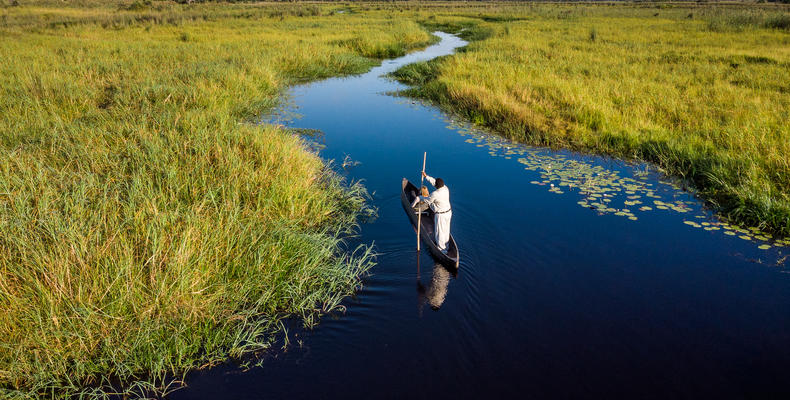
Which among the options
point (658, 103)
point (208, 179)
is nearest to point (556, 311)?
point (208, 179)

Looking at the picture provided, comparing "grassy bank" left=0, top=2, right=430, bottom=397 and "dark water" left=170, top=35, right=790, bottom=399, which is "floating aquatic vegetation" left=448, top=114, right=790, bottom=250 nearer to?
"dark water" left=170, top=35, right=790, bottom=399

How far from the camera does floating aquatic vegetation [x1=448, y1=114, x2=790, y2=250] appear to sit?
6.82 m

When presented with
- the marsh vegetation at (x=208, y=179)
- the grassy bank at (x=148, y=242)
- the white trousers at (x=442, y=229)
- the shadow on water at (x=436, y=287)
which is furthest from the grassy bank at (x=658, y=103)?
the grassy bank at (x=148, y=242)

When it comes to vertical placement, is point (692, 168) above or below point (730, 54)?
below

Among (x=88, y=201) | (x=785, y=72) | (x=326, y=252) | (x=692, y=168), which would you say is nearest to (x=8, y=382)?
(x=88, y=201)

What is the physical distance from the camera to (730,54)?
18125 millimetres

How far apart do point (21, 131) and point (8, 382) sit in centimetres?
624

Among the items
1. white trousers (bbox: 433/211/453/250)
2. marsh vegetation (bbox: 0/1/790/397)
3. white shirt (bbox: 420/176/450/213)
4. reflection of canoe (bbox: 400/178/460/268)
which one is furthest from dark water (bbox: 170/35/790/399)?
white shirt (bbox: 420/176/450/213)

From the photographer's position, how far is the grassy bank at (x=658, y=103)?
7598 millimetres

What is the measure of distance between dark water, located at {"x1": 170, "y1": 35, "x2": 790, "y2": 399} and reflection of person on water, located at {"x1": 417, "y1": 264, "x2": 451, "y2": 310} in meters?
0.02

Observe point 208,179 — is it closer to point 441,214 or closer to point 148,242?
point 148,242

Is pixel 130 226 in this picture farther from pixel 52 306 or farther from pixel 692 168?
pixel 692 168

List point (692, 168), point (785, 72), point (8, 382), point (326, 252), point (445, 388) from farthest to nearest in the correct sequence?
point (785, 72)
point (692, 168)
point (326, 252)
point (445, 388)
point (8, 382)

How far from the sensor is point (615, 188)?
324 inches
